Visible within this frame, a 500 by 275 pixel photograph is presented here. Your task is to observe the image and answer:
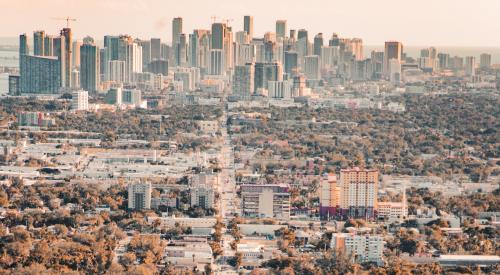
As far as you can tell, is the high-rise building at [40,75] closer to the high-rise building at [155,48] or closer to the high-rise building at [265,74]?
the high-rise building at [265,74]

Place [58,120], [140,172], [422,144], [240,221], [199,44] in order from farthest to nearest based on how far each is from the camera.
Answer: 1. [199,44]
2. [58,120]
3. [422,144]
4. [140,172]
5. [240,221]

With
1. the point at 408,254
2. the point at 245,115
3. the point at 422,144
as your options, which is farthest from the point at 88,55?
the point at 408,254

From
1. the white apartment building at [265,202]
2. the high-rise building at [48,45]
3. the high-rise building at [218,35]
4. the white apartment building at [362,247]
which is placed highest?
the high-rise building at [218,35]

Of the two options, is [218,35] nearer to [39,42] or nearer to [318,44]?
[318,44]

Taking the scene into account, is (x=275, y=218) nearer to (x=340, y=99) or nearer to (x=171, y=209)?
(x=171, y=209)

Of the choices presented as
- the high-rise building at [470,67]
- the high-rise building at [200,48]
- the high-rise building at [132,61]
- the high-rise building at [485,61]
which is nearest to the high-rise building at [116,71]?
the high-rise building at [132,61]

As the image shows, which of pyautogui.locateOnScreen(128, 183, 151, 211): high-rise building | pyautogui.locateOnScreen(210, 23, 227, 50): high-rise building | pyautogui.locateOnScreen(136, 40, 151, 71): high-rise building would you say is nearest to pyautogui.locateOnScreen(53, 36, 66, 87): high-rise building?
pyautogui.locateOnScreen(210, 23, 227, 50): high-rise building
